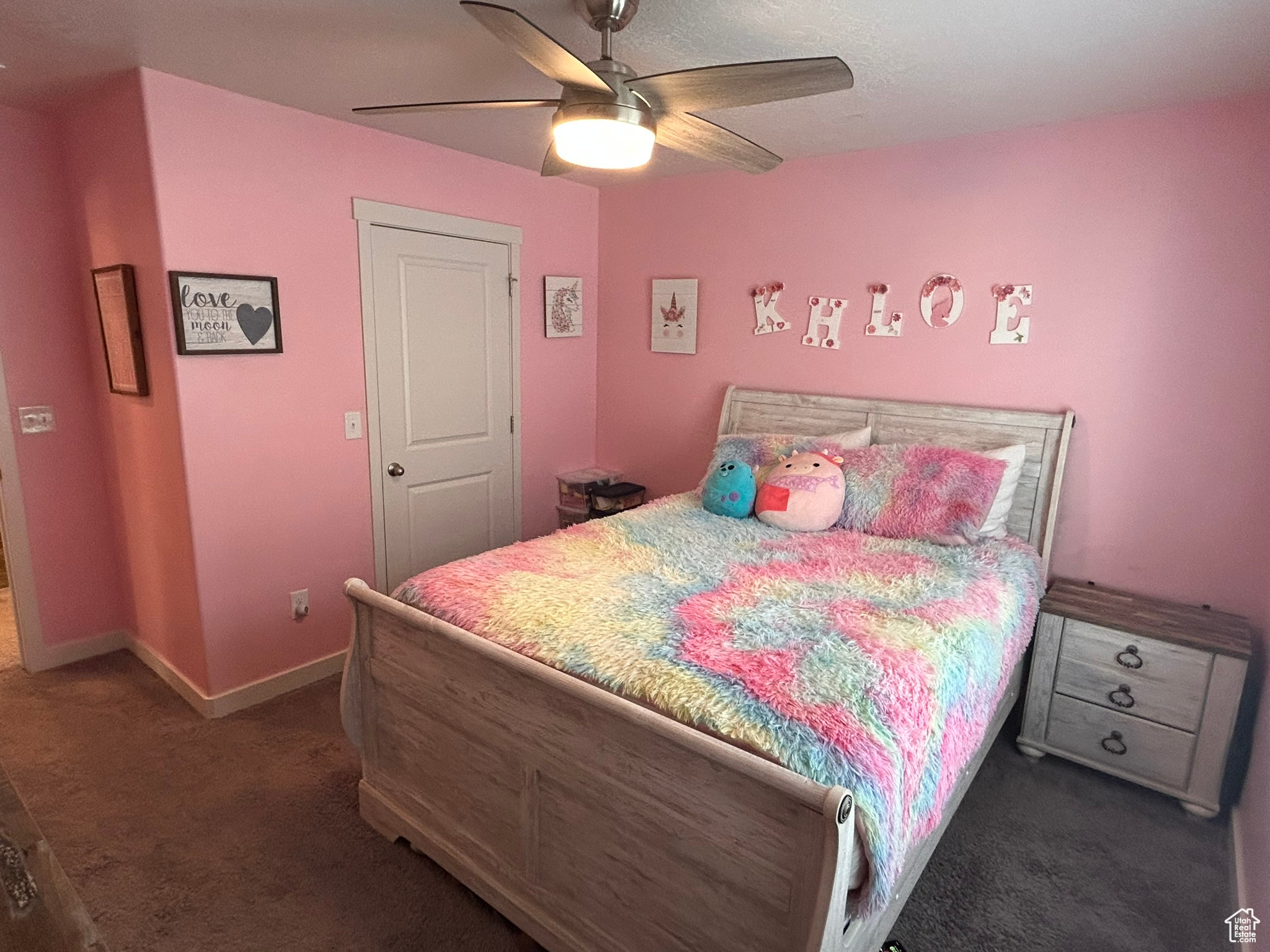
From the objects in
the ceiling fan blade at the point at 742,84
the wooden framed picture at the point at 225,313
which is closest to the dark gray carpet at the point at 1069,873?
the ceiling fan blade at the point at 742,84

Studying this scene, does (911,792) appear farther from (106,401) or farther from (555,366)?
(106,401)

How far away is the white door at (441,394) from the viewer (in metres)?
3.07

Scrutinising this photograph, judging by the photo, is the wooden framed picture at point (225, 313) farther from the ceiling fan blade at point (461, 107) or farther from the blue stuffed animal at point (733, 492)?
the blue stuffed animal at point (733, 492)

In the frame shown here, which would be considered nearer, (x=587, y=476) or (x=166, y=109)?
(x=166, y=109)

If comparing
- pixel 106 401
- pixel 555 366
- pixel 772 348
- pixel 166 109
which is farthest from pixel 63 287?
pixel 772 348

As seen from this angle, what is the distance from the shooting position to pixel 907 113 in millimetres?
2484

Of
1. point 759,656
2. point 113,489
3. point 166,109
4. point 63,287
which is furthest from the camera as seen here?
point 113,489

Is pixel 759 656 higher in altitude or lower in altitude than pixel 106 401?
lower

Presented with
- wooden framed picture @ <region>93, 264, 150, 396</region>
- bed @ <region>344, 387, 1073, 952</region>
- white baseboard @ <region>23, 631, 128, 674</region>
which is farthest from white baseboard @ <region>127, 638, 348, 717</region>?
wooden framed picture @ <region>93, 264, 150, 396</region>

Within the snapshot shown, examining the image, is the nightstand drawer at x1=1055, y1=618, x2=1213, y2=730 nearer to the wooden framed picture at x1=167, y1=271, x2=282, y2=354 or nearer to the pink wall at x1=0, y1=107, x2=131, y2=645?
the wooden framed picture at x1=167, y1=271, x2=282, y2=354

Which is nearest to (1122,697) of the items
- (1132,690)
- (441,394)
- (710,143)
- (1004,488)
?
(1132,690)

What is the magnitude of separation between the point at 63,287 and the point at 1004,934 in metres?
3.90

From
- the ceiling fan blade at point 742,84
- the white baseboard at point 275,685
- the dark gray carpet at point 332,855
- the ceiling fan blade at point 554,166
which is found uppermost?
the ceiling fan blade at point 742,84

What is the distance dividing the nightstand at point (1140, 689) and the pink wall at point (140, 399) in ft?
10.0
